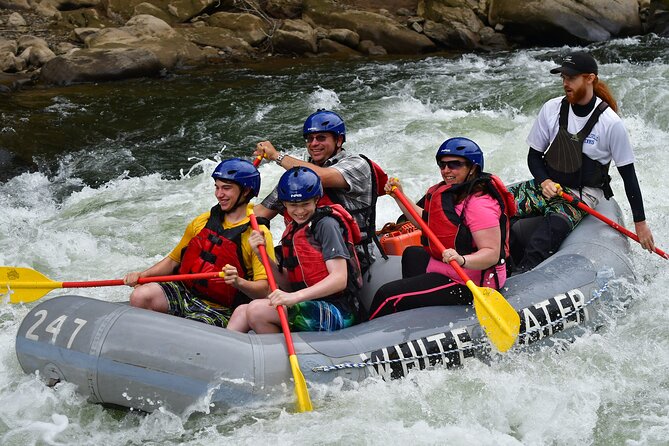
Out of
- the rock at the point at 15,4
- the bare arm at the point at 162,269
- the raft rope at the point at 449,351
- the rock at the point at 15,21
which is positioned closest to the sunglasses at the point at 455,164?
the raft rope at the point at 449,351

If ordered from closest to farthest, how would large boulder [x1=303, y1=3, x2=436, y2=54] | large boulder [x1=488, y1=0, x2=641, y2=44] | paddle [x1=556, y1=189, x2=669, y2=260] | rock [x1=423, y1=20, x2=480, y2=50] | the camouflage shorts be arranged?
paddle [x1=556, y1=189, x2=669, y2=260] → the camouflage shorts → large boulder [x1=488, y1=0, x2=641, y2=44] → large boulder [x1=303, y1=3, x2=436, y2=54] → rock [x1=423, y1=20, x2=480, y2=50]

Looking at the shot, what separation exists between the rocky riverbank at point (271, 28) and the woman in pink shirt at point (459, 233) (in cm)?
882

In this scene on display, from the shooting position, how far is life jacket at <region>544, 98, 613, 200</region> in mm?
5094

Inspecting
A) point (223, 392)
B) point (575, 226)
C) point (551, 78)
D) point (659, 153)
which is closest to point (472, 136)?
point (659, 153)

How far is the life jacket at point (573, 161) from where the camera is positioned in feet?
16.7

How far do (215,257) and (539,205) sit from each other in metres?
2.13

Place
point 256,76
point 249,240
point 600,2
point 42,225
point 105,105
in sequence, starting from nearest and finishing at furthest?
point 249,240
point 42,225
point 105,105
point 256,76
point 600,2

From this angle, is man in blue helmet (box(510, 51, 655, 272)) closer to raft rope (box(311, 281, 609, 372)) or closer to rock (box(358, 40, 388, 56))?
raft rope (box(311, 281, 609, 372))

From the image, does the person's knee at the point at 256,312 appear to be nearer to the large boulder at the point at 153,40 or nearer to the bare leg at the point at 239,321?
the bare leg at the point at 239,321

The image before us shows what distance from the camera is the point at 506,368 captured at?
4.54 metres

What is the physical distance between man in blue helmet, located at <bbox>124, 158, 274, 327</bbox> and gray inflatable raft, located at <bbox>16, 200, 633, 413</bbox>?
0.72ft

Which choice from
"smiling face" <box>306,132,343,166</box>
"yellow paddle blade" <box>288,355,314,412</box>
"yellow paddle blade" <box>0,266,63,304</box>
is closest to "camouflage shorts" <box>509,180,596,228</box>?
"smiling face" <box>306,132,343,166</box>

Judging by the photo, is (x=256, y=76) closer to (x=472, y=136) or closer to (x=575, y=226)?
(x=472, y=136)

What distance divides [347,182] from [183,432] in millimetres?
1524
